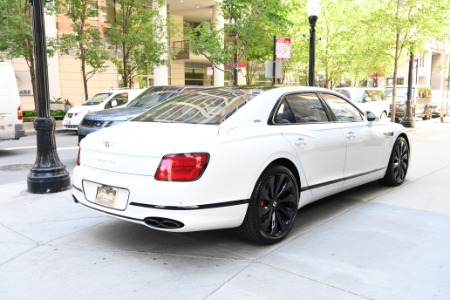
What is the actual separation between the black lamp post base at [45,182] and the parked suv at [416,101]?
57.3 ft

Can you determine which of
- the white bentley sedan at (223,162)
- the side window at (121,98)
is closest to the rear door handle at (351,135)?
the white bentley sedan at (223,162)

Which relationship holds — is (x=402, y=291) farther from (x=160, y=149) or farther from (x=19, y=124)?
(x=19, y=124)

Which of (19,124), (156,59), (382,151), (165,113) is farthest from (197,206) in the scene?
(156,59)

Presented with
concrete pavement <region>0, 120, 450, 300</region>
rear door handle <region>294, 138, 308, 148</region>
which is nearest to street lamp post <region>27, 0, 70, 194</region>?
concrete pavement <region>0, 120, 450, 300</region>

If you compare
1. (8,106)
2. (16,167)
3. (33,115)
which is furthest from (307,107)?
(33,115)

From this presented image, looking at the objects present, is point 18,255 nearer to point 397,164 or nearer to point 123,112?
point 397,164

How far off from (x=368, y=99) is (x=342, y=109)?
12.8 m

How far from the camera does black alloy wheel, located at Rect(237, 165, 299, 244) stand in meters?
4.16

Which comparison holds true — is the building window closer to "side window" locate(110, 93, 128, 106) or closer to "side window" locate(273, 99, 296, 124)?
"side window" locate(110, 93, 128, 106)

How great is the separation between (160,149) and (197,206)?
1.92 feet

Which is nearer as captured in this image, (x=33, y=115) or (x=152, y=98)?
(x=152, y=98)

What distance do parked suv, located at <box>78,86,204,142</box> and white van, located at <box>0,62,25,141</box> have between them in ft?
6.88

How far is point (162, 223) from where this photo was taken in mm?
3783

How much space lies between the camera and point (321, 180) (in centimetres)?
507
